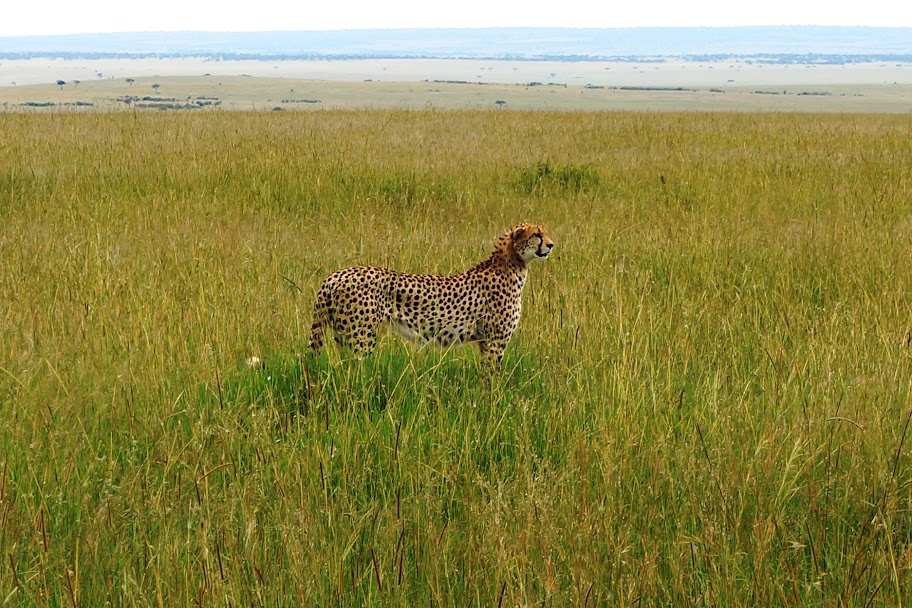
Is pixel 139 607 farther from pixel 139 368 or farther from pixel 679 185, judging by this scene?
pixel 679 185

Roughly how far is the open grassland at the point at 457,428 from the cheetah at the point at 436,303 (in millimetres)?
113

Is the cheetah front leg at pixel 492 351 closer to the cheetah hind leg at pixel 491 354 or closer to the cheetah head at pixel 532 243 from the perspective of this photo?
the cheetah hind leg at pixel 491 354

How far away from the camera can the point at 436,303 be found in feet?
12.5

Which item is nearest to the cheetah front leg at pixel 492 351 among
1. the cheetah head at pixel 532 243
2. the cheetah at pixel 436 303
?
the cheetah at pixel 436 303

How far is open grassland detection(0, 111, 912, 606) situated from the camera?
2125mm

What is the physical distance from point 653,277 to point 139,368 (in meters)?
3.08

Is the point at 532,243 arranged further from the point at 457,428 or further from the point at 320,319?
the point at 457,428

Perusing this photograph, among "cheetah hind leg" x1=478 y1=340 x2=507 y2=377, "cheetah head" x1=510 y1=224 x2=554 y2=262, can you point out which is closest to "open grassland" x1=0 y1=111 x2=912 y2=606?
"cheetah hind leg" x1=478 y1=340 x2=507 y2=377

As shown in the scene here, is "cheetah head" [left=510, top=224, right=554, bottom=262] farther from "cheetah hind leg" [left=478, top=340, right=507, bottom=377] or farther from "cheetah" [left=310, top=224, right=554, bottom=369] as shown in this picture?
"cheetah hind leg" [left=478, top=340, right=507, bottom=377]

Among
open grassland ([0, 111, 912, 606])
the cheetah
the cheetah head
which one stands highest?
the cheetah head

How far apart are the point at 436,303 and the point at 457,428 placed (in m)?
0.94

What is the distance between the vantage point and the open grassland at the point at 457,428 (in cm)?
212

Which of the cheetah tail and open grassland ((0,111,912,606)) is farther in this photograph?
the cheetah tail

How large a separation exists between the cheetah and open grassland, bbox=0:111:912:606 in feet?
0.37
